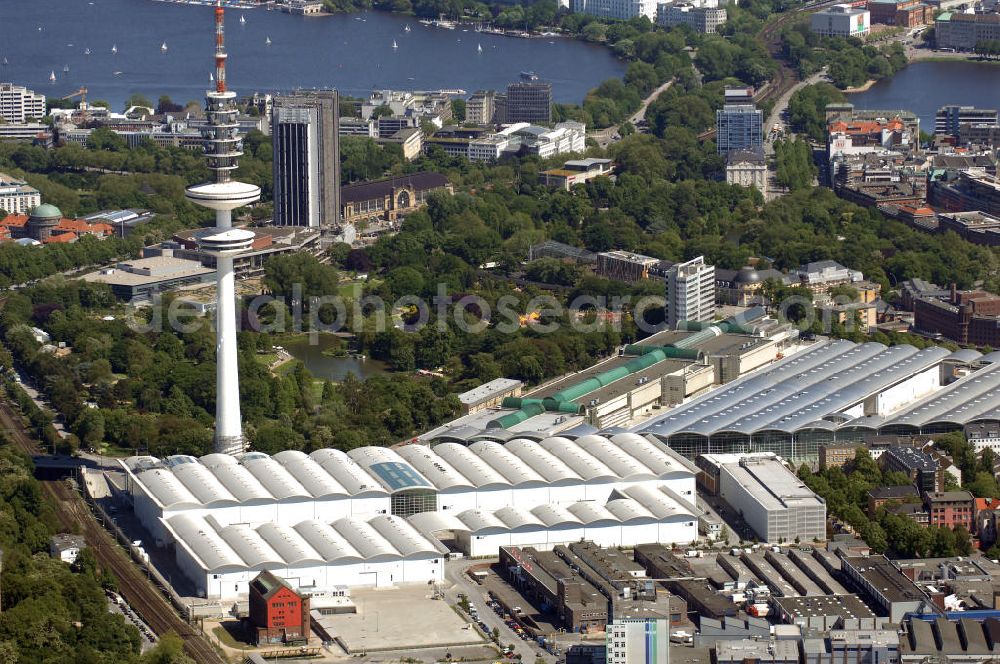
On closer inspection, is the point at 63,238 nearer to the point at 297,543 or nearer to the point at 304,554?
the point at 297,543

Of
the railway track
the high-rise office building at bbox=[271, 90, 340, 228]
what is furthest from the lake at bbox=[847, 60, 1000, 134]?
the railway track

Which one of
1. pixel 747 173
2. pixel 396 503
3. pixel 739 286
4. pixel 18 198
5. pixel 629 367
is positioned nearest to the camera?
pixel 396 503

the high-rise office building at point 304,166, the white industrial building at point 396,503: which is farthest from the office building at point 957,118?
the white industrial building at point 396,503

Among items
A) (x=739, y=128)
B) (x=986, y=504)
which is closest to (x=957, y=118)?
(x=739, y=128)

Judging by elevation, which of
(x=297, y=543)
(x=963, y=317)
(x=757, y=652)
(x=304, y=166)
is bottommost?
(x=757, y=652)

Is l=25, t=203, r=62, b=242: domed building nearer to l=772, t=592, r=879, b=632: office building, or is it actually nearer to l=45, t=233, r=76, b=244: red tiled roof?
l=45, t=233, r=76, b=244: red tiled roof

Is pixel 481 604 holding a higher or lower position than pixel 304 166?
lower

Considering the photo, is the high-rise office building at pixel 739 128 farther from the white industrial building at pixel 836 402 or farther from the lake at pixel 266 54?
the white industrial building at pixel 836 402
